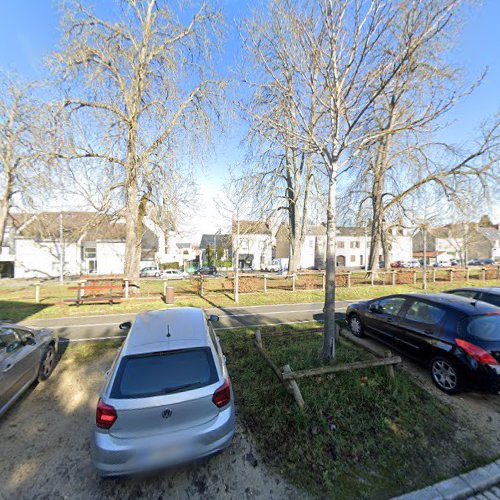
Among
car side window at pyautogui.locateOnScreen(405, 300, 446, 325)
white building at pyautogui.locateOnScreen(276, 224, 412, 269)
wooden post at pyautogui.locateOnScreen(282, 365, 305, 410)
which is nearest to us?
wooden post at pyautogui.locateOnScreen(282, 365, 305, 410)

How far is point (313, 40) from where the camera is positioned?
14.3ft

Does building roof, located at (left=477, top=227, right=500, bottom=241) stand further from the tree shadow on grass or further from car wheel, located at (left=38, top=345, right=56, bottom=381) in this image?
the tree shadow on grass

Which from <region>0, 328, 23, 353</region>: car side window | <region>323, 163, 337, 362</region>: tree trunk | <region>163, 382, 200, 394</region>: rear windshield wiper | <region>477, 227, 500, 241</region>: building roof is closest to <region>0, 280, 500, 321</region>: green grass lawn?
<region>0, 328, 23, 353</region>: car side window

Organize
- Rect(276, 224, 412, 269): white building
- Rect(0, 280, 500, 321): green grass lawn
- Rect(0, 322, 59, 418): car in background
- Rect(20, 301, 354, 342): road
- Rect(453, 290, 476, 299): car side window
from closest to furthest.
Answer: Rect(0, 322, 59, 418): car in background → Rect(20, 301, 354, 342): road → Rect(453, 290, 476, 299): car side window → Rect(0, 280, 500, 321): green grass lawn → Rect(276, 224, 412, 269): white building

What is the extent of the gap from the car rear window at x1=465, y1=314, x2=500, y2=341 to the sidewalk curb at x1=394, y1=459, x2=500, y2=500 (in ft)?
5.70

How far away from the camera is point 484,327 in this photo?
4074mm

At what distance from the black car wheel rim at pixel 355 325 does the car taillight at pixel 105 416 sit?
230 inches

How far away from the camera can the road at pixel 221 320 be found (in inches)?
309

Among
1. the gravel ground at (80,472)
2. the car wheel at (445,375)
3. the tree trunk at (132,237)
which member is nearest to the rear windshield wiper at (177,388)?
the gravel ground at (80,472)

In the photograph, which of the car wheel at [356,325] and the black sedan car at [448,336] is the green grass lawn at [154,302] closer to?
the car wheel at [356,325]

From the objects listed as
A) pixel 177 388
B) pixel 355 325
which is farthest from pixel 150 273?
pixel 177 388

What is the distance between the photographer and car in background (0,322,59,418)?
12.1 ft

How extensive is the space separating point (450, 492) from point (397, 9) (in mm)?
6322

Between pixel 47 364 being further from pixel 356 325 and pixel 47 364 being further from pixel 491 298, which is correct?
pixel 491 298
